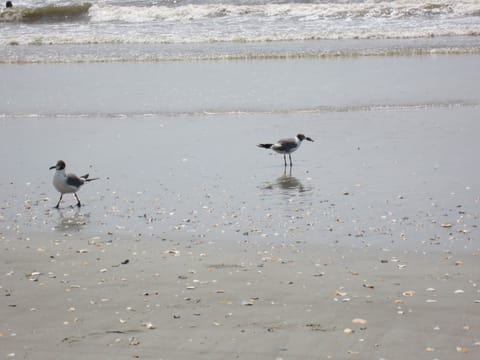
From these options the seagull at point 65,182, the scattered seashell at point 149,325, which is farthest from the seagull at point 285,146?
the scattered seashell at point 149,325

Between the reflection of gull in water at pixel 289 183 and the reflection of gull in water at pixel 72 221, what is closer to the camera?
the reflection of gull in water at pixel 72 221

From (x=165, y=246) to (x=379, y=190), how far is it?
9.68 feet

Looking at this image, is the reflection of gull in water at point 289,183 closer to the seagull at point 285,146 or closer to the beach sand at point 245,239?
the beach sand at point 245,239

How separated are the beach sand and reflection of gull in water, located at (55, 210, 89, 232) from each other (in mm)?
34

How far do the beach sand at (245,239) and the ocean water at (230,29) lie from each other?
9430mm

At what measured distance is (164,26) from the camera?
32.6 metres

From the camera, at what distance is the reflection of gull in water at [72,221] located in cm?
913

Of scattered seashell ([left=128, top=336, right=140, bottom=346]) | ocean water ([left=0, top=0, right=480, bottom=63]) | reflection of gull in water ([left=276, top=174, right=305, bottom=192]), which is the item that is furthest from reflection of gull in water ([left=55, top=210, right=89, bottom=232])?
ocean water ([left=0, top=0, right=480, bottom=63])

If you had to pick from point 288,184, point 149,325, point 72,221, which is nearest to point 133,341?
point 149,325

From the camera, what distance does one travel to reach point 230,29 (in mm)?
30266

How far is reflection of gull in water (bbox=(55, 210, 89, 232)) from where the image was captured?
9.13 metres

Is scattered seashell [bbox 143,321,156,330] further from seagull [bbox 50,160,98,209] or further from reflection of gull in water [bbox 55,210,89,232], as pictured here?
seagull [bbox 50,160,98,209]

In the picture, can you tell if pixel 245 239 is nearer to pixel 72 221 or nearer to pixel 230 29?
pixel 72 221

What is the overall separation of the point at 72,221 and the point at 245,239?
83.1 inches
